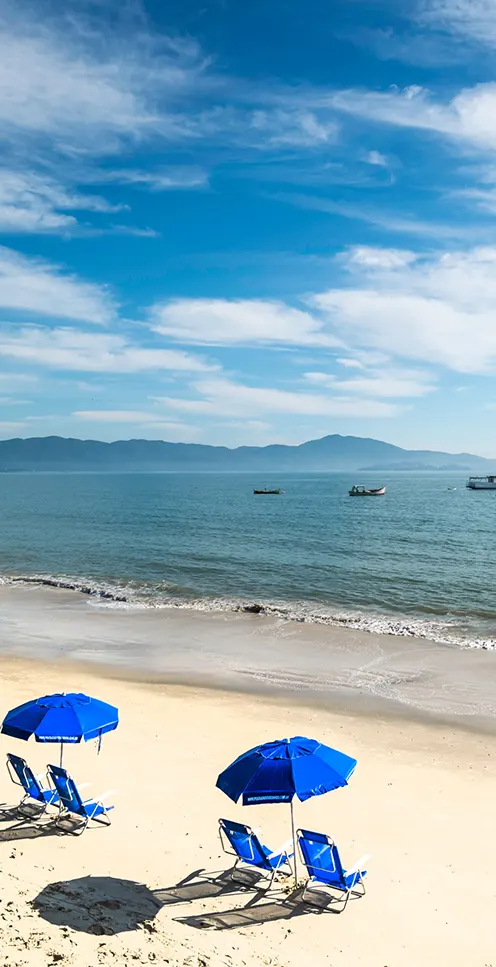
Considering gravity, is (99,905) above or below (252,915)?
above

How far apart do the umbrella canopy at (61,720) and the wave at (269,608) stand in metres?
17.7

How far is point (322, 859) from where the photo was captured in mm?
9141

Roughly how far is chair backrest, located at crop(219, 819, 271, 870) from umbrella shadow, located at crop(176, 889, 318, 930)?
46cm

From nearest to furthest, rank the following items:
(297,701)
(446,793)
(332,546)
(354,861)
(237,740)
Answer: (354,861) → (446,793) → (237,740) → (297,701) → (332,546)

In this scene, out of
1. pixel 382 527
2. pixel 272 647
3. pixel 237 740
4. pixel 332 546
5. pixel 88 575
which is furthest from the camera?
pixel 382 527

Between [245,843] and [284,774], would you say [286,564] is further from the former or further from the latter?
[284,774]

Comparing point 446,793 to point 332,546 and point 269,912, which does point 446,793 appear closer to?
point 269,912

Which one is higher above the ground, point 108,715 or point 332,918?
point 108,715

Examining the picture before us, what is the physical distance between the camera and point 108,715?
37.2 feet

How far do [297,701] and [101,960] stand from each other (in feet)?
40.3

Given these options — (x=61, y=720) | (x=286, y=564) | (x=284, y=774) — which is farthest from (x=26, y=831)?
(x=286, y=564)

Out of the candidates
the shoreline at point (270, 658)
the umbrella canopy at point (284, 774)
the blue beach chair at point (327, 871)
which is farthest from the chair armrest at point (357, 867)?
the shoreline at point (270, 658)

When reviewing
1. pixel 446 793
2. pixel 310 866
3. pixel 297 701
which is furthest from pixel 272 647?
pixel 310 866

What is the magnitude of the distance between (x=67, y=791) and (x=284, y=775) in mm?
4203
